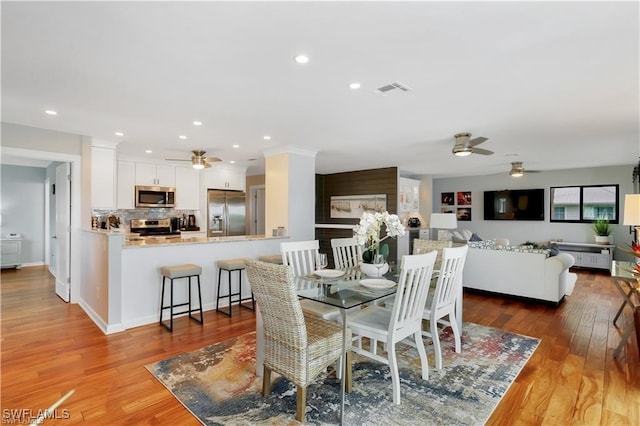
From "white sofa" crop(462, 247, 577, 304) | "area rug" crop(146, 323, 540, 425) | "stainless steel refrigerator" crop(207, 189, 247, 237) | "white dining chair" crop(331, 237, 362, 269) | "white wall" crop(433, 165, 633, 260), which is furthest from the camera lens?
"white wall" crop(433, 165, 633, 260)

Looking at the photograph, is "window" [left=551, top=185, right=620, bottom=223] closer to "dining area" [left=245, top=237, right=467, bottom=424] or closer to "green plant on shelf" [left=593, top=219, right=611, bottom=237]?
"green plant on shelf" [left=593, top=219, right=611, bottom=237]

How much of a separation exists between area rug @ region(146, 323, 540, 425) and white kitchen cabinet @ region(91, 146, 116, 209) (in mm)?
2801

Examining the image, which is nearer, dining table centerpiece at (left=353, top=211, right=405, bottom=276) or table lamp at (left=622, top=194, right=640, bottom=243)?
dining table centerpiece at (left=353, top=211, right=405, bottom=276)

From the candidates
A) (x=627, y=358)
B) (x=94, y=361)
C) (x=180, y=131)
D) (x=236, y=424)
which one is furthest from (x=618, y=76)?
(x=94, y=361)

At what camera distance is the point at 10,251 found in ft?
22.4

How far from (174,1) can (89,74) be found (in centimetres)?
135

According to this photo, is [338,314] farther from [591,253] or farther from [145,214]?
[591,253]

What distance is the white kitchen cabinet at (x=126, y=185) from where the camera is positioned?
5.99m

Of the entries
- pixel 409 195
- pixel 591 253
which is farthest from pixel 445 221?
pixel 591 253

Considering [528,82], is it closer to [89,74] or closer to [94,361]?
[89,74]

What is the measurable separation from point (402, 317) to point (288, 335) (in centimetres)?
88

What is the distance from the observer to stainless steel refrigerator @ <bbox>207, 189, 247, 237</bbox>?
7.18 m

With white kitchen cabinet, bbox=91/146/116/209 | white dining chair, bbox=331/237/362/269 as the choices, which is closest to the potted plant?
white dining chair, bbox=331/237/362/269

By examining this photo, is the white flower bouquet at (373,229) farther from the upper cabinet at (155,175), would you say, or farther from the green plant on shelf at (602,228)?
the green plant on shelf at (602,228)
